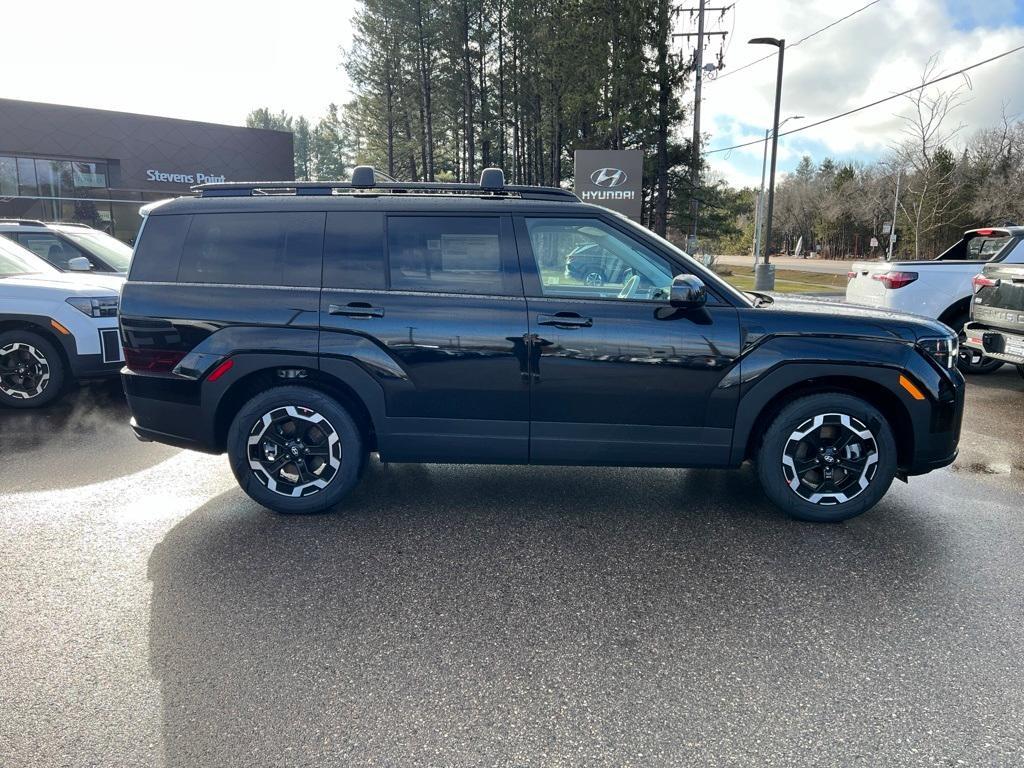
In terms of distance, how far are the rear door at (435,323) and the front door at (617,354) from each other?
0.50ft

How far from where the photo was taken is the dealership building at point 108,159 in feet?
110

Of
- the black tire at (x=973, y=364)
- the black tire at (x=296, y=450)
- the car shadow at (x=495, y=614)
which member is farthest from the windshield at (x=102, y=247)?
the black tire at (x=973, y=364)

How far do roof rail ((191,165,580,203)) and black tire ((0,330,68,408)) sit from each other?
12.3 ft

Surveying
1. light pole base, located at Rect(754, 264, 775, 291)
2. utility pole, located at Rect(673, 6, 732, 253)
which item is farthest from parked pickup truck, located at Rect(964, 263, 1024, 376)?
utility pole, located at Rect(673, 6, 732, 253)

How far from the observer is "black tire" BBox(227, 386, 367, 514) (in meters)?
4.12

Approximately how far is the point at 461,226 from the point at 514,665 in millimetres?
2512

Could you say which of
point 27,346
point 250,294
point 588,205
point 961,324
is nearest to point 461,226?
→ point 588,205

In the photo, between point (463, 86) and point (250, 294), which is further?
point (463, 86)

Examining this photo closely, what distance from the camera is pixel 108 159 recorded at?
37.0 m

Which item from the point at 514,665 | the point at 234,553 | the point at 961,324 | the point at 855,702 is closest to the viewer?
the point at 855,702

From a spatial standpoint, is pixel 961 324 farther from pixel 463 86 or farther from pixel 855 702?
pixel 463 86

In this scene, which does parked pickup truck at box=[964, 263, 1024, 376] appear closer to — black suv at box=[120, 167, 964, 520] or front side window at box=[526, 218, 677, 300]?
black suv at box=[120, 167, 964, 520]

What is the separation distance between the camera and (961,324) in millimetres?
8953

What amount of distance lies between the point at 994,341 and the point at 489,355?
246 inches
